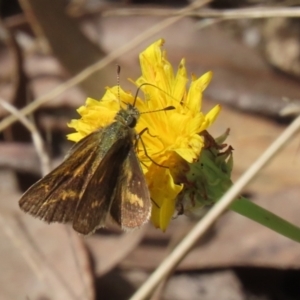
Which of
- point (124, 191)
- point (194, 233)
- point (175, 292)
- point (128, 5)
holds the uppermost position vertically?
point (194, 233)

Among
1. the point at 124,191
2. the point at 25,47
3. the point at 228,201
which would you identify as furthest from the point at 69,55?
the point at 228,201

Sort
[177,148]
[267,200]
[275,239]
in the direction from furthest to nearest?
1. [267,200]
2. [275,239]
3. [177,148]

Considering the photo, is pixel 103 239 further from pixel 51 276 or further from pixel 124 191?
pixel 124 191

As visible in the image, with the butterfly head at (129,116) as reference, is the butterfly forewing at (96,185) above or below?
below

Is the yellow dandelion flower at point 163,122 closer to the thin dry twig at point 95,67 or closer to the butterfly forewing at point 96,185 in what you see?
the butterfly forewing at point 96,185

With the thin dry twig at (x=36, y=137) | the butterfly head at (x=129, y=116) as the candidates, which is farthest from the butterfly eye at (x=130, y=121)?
the thin dry twig at (x=36, y=137)

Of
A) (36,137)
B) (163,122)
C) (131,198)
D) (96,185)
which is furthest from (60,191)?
(36,137)

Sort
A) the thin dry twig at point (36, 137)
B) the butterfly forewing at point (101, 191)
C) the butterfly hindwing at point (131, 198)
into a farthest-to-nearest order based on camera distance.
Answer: the thin dry twig at point (36, 137) < the butterfly forewing at point (101, 191) < the butterfly hindwing at point (131, 198)
